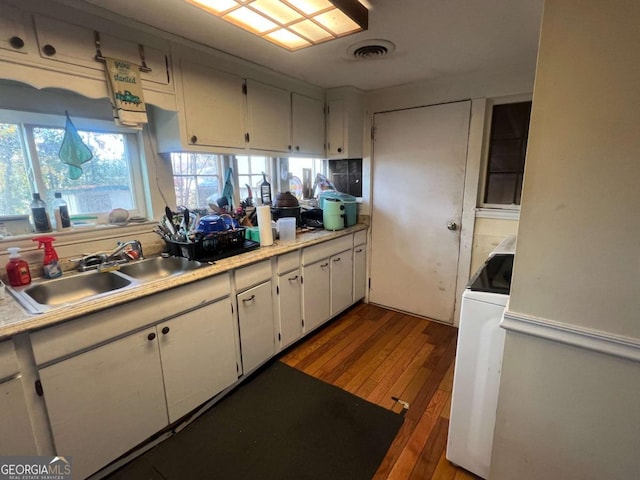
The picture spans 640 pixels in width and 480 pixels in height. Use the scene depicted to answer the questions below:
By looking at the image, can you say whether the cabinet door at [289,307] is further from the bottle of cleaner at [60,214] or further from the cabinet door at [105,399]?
the bottle of cleaner at [60,214]

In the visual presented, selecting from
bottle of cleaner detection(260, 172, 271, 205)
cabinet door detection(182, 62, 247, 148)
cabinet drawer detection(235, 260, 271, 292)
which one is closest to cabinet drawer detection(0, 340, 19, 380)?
cabinet drawer detection(235, 260, 271, 292)

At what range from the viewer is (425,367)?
2219mm

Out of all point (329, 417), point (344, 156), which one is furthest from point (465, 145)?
point (329, 417)

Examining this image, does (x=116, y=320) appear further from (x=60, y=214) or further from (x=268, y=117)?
(x=268, y=117)

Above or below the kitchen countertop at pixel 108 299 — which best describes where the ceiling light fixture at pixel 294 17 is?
above

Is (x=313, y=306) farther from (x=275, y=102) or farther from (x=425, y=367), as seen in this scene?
(x=275, y=102)

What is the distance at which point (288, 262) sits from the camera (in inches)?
86.7

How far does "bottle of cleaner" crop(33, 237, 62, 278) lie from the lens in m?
1.51

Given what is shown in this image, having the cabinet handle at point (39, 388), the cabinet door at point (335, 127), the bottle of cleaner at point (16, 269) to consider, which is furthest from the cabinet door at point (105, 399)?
the cabinet door at point (335, 127)

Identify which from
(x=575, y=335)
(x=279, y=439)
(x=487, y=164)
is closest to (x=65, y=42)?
(x=279, y=439)

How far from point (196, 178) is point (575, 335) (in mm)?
2378

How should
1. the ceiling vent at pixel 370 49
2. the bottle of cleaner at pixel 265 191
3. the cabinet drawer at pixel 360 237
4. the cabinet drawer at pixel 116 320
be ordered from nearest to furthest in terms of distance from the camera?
the cabinet drawer at pixel 116 320
the ceiling vent at pixel 370 49
the bottle of cleaner at pixel 265 191
the cabinet drawer at pixel 360 237

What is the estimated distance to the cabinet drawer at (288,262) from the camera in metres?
2.14

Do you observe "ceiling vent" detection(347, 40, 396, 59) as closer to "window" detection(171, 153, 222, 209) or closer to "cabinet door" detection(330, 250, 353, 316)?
"window" detection(171, 153, 222, 209)
